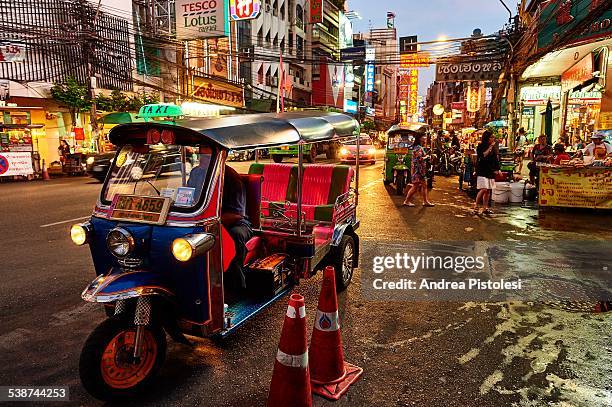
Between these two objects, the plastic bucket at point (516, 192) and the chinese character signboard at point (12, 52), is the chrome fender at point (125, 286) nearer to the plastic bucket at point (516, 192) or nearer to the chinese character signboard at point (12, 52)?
the plastic bucket at point (516, 192)

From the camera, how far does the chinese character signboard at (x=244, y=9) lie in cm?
2953

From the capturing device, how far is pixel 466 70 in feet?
82.2

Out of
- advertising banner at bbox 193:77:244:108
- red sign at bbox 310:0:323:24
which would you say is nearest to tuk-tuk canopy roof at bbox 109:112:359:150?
advertising banner at bbox 193:77:244:108

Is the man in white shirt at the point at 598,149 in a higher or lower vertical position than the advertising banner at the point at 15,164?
higher

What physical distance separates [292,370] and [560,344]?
274 centimetres

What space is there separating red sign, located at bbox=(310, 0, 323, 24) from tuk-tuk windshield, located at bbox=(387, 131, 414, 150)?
46.7 meters

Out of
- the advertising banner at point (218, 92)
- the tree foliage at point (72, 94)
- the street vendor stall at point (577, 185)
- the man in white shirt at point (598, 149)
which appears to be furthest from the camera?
the advertising banner at point (218, 92)

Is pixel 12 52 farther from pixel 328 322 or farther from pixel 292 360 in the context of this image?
pixel 292 360

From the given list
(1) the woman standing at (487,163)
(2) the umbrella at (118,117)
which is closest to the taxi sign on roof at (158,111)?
(2) the umbrella at (118,117)

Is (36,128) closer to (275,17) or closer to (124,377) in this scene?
(124,377)

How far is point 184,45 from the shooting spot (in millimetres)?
27516

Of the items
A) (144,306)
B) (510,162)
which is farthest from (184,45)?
(144,306)

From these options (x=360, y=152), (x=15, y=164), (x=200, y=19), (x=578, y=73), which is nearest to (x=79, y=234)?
(x=578, y=73)

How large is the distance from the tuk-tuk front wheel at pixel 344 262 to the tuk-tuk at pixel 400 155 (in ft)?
28.5
